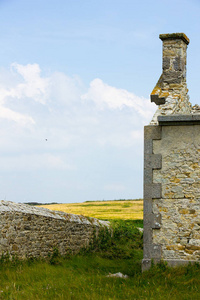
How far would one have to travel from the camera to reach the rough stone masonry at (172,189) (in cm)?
1007

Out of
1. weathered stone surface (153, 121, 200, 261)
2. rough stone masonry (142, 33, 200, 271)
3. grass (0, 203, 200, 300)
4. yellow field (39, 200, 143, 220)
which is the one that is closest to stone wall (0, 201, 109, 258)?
grass (0, 203, 200, 300)

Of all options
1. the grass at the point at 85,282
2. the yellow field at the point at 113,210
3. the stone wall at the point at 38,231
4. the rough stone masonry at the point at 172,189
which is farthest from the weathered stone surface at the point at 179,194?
the yellow field at the point at 113,210

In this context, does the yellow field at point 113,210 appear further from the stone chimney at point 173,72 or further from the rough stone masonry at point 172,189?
the rough stone masonry at point 172,189

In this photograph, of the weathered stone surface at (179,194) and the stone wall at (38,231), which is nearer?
the weathered stone surface at (179,194)

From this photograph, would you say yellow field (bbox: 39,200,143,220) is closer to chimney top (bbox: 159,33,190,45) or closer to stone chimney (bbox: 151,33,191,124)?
stone chimney (bbox: 151,33,191,124)

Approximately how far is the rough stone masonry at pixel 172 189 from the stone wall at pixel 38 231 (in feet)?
11.6

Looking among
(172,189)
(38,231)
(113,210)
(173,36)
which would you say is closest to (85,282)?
(172,189)

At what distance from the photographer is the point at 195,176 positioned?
33.2 feet

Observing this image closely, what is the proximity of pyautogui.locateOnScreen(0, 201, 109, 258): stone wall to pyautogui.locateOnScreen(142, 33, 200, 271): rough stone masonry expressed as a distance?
11.6ft

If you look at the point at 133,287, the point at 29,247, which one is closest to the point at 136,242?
the point at 29,247

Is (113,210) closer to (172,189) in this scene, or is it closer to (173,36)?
(173,36)

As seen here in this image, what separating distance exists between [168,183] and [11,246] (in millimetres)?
4501

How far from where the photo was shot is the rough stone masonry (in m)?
10.1

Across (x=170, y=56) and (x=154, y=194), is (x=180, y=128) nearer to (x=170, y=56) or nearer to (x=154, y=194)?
(x=154, y=194)
